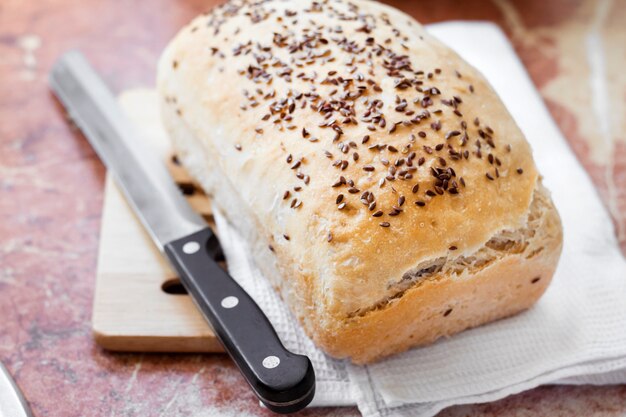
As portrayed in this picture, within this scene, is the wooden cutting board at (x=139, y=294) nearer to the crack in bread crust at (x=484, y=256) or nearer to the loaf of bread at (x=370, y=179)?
the loaf of bread at (x=370, y=179)

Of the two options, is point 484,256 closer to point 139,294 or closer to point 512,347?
point 512,347

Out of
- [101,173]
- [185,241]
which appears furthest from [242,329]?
[101,173]

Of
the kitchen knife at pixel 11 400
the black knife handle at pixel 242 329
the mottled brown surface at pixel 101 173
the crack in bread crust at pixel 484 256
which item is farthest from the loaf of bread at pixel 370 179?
the kitchen knife at pixel 11 400

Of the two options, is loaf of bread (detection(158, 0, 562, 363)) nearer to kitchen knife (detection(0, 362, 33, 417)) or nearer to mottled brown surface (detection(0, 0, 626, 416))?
mottled brown surface (detection(0, 0, 626, 416))

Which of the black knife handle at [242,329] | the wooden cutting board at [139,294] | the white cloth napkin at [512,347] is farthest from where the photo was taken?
the wooden cutting board at [139,294]

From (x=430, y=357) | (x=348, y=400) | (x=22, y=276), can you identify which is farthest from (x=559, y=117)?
(x=22, y=276)
